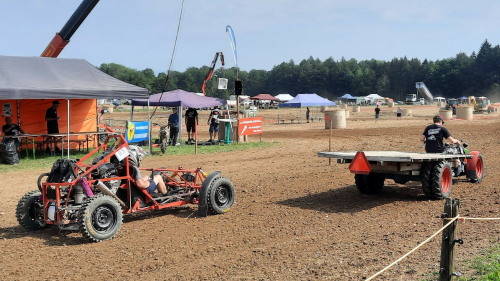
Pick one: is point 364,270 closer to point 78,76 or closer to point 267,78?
point 78,76

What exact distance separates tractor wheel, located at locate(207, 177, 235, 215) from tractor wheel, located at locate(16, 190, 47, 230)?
272 centimetres

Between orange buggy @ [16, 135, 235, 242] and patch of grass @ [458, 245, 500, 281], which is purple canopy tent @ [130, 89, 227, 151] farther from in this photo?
patch of grass @ [458, 245, 500, 281]

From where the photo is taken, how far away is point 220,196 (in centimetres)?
876

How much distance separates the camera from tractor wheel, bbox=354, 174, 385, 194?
32.9 ft

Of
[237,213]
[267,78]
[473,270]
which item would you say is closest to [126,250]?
[237,213]

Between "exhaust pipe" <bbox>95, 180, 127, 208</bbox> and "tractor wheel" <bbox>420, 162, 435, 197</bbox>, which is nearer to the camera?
"exhaust pipe" <bbox>95, 180, 127, 208</bbox>

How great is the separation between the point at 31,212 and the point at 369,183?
6449mm

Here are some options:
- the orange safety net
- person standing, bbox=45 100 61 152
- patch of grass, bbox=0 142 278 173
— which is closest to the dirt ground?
patch of grass, bbox=0 142 278 173

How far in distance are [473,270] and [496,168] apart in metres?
8.81

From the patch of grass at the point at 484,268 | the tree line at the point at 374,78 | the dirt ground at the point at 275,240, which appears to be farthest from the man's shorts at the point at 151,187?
the tree line at the point at 374,78

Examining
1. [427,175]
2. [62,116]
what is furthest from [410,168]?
[62,116]

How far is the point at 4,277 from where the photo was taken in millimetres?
5766

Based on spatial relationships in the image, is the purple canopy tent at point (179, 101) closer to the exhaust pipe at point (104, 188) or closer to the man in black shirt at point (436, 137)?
the man in black shirt at point (436, 137)

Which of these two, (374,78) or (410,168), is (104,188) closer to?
(410,168)
